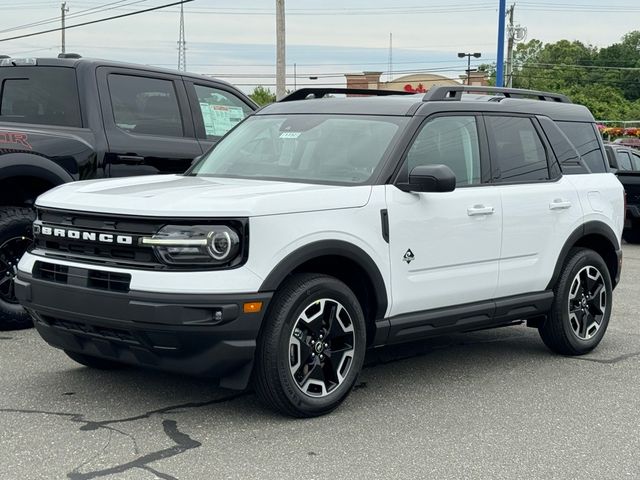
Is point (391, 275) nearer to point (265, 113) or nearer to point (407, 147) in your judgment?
point (407, 147)

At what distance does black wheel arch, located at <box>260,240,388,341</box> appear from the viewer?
4.92 meters

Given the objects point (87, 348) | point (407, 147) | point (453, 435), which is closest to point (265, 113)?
point (407, 147)

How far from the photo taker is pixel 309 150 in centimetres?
600

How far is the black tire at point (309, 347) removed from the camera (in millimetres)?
4941

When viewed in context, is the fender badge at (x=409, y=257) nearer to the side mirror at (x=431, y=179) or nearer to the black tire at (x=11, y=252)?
the side mirror at (x=431, y=179)

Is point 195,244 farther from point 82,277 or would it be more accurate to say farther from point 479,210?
point 479,210

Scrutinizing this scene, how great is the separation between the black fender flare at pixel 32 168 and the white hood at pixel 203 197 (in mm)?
1661

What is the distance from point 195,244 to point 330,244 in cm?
81

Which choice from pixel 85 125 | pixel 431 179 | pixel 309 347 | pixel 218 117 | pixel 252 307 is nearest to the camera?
pixel 252 307

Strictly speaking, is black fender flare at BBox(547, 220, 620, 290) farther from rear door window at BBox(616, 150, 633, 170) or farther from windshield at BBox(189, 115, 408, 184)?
rear door window at BBox(616, 150, 633, 170)

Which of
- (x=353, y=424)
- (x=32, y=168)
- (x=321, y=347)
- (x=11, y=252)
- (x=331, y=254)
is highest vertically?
(x=32, y=168)

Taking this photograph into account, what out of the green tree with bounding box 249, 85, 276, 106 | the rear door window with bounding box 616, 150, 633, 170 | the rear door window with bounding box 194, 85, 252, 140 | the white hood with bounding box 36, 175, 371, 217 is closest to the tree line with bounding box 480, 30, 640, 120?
the green tree with bounding box 249, 85, 276, 106

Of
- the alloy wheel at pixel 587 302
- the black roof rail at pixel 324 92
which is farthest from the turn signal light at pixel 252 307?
the alloy wheel at pixel 587 302

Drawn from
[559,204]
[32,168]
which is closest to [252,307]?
[559,204]
